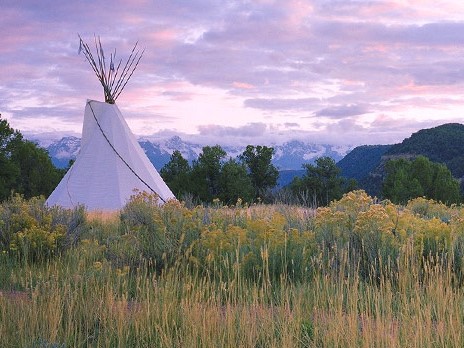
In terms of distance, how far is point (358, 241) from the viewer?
20.6 feet

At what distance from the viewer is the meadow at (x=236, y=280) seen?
3.78 m

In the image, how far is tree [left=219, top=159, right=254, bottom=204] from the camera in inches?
1238

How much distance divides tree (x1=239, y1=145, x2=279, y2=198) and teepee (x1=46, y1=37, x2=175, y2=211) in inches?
686

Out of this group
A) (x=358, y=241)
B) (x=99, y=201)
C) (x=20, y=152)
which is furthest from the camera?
(x=20, y=152)

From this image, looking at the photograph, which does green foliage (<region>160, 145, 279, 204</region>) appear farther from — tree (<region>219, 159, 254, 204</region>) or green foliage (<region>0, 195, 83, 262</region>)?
green foliage (<region>0, 195, 83, 262</region>)

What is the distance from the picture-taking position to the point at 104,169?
17.0 meters

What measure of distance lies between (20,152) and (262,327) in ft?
103

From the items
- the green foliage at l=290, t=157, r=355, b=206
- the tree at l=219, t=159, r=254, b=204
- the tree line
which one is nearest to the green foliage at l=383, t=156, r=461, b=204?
the tree line

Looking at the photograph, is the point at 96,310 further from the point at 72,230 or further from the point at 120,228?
the point at 120,228

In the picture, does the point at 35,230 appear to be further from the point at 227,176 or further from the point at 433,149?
the point at 433,149

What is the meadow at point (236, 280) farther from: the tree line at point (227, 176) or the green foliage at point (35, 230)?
the tree line at point (227, 176)

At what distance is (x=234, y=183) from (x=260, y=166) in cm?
393

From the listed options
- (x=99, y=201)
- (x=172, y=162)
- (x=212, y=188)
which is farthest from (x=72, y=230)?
(x=172, y=162)

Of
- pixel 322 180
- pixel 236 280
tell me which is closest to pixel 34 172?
pixel 322 180
